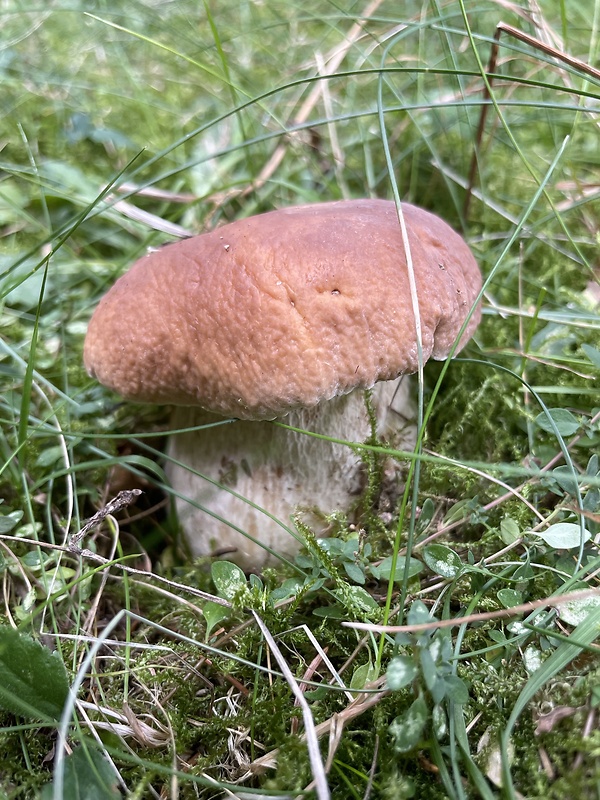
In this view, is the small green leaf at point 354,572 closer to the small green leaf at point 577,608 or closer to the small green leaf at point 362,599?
the small green leaf at point 362,599

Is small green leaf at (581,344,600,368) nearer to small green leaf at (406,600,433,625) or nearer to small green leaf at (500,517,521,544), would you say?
small green leaf at (500,517,521,544)

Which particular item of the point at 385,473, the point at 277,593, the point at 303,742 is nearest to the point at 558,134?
the point at 385,473

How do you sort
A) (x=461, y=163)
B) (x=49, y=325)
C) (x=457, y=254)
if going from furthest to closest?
(x=461, y=163) → (x=49, y=325) → (x=457, y=254)

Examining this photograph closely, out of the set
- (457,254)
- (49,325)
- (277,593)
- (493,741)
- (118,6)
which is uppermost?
(118,6)

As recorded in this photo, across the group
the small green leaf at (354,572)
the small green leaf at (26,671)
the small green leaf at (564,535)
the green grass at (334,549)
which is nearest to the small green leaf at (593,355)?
the green grass at (334,549)

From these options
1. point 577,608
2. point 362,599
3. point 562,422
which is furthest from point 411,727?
point 562,422

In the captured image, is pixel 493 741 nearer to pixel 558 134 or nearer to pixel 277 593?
pixel 277 593
